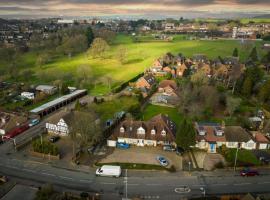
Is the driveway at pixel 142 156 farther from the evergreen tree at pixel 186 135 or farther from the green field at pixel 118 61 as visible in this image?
the green field at pixel 118 61

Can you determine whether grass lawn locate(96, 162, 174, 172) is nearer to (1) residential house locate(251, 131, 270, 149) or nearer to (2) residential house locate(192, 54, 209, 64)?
(1) residential house locate(251, 131, 270, 149)

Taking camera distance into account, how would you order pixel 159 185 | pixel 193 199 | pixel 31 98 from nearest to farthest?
pixel 193 199, pixel 159 185, pixel 31 98

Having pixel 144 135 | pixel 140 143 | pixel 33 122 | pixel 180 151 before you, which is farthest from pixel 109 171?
pixel 33 122

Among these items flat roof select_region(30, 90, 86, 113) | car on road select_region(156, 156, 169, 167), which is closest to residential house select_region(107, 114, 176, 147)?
car on road select_region(156, 156, 169, 167)

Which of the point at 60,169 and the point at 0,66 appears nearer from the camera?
the point at 60,169

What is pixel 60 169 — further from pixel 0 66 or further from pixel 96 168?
pixel 0 66

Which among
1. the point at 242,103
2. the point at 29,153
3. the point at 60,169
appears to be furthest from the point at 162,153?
the point at 242,103
